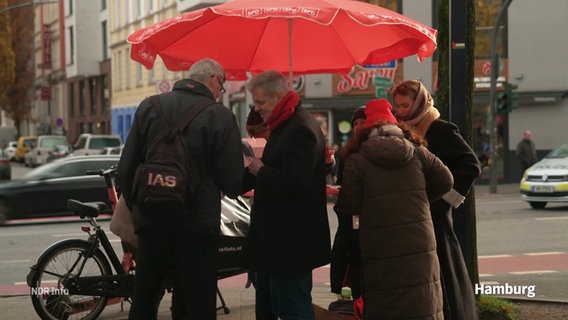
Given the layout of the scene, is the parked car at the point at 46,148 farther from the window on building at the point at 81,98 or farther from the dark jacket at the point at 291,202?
the dark jacket at the point at 291,202

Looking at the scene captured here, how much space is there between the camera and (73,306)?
293 inches

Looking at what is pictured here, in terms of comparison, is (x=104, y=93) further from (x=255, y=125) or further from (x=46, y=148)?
(x=255, y=125)

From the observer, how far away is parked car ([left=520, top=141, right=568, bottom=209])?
63.0ft

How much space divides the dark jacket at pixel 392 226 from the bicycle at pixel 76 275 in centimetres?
271

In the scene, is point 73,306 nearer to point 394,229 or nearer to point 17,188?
point 394,229

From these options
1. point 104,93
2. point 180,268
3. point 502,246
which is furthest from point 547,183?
point 104,93

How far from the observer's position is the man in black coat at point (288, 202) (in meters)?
5.32

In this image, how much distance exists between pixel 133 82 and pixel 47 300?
40.6m

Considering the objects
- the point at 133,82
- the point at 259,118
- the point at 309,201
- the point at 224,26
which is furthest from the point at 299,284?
the point at 133,82

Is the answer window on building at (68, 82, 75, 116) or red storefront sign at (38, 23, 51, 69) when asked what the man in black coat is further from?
red storefront sign at (38, 23, 51, 69)

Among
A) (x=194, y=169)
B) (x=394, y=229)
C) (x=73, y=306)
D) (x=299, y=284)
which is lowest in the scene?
(x=73, y=306)

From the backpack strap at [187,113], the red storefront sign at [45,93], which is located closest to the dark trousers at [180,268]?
the backpack strap at [187,113]

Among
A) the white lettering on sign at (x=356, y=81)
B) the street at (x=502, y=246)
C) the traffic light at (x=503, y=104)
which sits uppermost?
the white lettering on sign at (x=356, y=81)

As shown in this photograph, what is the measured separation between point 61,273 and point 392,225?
3.20 meters
